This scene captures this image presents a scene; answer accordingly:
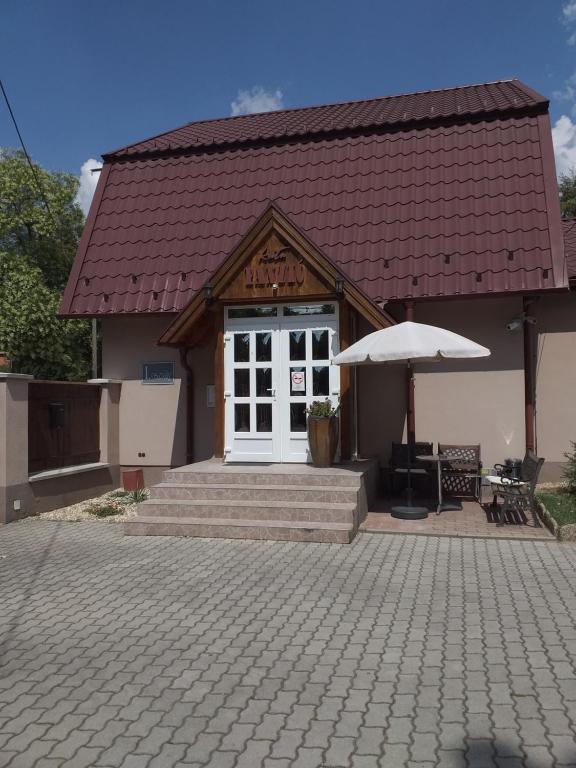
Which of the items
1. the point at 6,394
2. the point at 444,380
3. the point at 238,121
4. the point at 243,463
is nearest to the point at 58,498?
the point at 6,394

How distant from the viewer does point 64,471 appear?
1095 centimetres

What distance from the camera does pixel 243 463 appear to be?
1042 centimetres

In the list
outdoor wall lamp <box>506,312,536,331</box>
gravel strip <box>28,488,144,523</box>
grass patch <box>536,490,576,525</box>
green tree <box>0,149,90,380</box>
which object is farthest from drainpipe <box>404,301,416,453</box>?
green tree <box>0,149,90,380</box>

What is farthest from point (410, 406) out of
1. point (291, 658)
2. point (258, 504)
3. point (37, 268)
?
point (37, 268)

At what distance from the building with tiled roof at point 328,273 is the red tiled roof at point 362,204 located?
0.10 ft

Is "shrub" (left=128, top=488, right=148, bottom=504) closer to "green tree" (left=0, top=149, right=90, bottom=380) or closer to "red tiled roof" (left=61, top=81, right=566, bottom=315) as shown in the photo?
"red tiled roof" (left=61, top=81, right=566, bottom=315)

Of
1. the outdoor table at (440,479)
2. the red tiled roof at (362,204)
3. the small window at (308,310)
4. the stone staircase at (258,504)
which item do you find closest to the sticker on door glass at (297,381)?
the small window at (308,310)

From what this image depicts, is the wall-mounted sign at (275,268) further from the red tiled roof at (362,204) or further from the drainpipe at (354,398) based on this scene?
the drainpipe at (354,398)

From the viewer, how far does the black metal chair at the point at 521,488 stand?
849cm

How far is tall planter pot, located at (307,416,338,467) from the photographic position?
9734 millimetres

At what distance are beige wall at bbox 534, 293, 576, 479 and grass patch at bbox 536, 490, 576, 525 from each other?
3.97 feet

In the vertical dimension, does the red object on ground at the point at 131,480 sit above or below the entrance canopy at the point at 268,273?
below

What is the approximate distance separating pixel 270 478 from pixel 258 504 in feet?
1.71

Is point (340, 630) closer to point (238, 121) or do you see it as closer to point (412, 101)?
point (412, 101)
